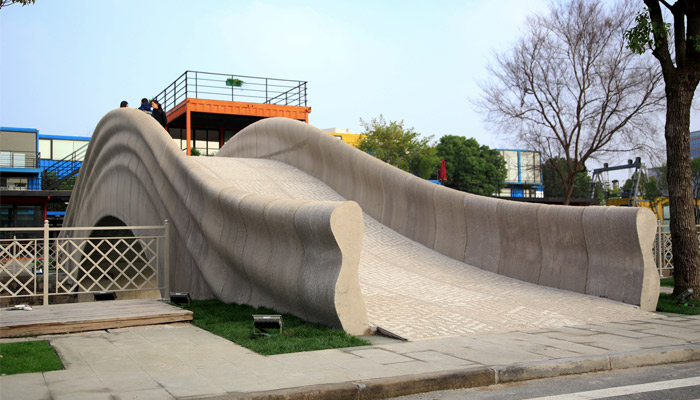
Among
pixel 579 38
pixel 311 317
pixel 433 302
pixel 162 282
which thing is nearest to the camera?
pixel 311 317

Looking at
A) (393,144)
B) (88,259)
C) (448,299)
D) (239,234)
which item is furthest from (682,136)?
(393,144)

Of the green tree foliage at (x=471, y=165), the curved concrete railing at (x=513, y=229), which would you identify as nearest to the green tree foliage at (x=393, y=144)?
the green tree foliage at (x=471, y=165)

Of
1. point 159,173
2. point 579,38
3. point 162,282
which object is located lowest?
point 162,282

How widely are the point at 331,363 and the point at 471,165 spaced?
5645 cm

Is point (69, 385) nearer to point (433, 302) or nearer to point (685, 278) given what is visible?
point (433, 302)

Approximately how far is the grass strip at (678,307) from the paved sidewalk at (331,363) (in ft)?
4.63

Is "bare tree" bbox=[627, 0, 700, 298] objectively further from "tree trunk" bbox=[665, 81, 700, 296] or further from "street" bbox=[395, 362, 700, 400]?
"street" bbox=[395, 362, 700, 400]

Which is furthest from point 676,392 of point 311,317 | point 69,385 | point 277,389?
point 69,385

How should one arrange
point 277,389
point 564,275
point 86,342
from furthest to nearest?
point 564,275 < point 86,342 < point 277,389

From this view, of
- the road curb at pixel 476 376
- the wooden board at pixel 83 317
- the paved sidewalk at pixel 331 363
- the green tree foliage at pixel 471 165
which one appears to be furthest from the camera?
the green tree foliage at pixel 471 165

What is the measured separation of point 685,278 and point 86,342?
28.5ft

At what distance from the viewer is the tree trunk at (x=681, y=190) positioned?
9.66 meters

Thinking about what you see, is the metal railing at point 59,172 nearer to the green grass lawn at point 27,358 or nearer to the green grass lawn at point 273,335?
the green grass lawn at point 273,335

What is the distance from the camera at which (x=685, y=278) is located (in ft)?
31.6
